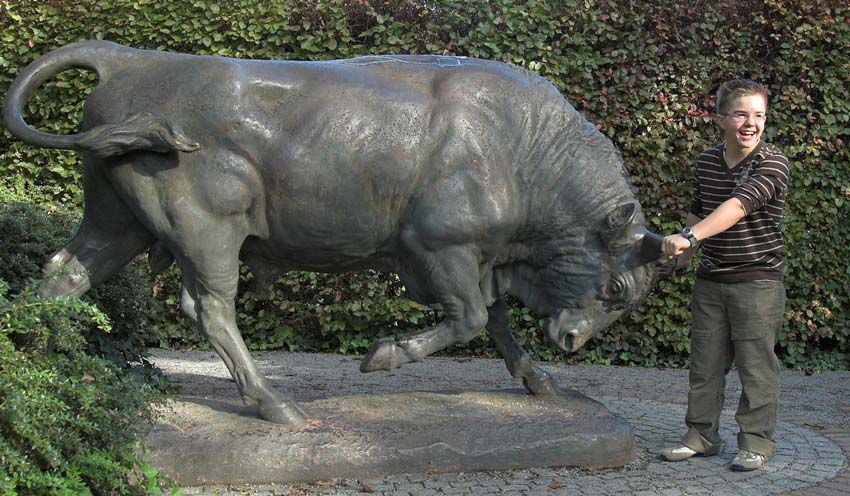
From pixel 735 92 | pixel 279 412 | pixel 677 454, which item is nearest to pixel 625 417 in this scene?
pixel 677 454

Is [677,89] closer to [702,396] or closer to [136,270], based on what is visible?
[702,396]

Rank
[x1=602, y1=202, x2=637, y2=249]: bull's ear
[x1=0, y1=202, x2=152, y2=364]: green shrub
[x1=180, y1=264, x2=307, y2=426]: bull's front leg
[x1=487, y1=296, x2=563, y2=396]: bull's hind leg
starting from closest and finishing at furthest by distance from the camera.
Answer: [x1=180, y1=264, x2=307, y2=426]: bull's front leg
[x1=602, y1=202, x2=637, y2=249]: bull's ear
[x1=487, y1=296, x2=563, y2=396]: bull's hind leg
[x1=0, y1=202, x2=152, y2=364]: green shrub

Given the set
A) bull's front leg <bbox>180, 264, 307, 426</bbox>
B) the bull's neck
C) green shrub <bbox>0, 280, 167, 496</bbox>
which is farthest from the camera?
the bull's neck

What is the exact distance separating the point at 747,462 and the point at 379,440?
6.15 feet

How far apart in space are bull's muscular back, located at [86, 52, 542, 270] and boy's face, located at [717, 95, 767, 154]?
1.15m

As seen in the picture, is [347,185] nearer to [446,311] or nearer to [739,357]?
[446,311]

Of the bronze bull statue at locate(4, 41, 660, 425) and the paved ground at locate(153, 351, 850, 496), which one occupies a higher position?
the bronze bull statue at locate(4, 41, 660, 425)

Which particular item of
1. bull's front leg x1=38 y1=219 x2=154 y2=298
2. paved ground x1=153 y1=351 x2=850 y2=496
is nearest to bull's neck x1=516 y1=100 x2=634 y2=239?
paved ground x1=153 y1=351 x2=850 y2=496

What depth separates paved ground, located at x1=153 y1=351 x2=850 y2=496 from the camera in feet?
13.8

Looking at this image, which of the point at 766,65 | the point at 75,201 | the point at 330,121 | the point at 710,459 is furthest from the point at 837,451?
the point at 75,201

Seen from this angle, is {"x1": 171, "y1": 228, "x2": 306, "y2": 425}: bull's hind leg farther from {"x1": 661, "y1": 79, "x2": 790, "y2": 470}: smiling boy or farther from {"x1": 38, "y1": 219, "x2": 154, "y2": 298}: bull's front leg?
{"x1": 661, "y1": 79, "x2": 790, "y2": 470}: smiling boy

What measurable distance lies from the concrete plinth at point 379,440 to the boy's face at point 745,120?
5.18ft

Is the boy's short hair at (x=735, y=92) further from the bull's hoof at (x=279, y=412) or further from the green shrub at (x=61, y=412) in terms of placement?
the green shrub at (x=61, y=412)

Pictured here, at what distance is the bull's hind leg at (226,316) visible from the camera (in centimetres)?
434
